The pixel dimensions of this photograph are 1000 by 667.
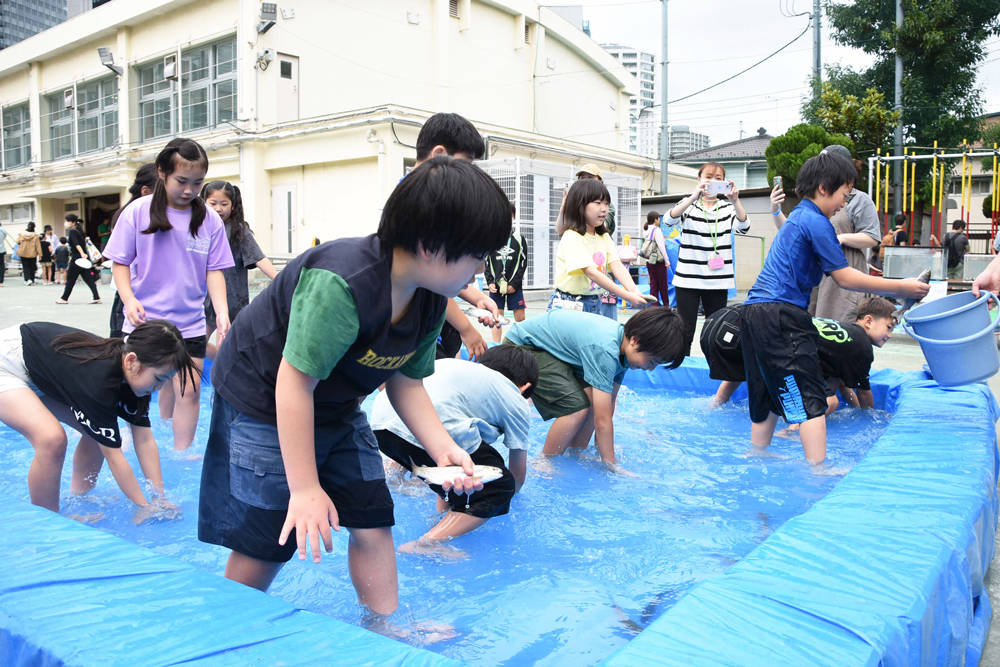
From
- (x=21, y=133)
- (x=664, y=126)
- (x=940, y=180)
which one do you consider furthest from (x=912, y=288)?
(x=21, y=133)

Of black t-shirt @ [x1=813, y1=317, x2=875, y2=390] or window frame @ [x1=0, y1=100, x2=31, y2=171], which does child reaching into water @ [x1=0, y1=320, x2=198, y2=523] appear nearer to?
black t-shirt @ [x1=813, y1=317, x2=875, y2=390]

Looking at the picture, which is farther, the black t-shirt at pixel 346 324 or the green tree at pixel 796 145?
the green tree at pixel 796 145

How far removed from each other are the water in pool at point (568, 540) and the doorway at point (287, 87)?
1498 cm

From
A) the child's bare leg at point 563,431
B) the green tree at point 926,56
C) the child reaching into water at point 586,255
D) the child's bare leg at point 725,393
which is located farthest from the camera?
the green tree at point 926,56

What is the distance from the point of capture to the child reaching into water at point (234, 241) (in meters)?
4.72

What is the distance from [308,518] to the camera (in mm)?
1581

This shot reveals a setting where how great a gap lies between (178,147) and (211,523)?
205 centimetres

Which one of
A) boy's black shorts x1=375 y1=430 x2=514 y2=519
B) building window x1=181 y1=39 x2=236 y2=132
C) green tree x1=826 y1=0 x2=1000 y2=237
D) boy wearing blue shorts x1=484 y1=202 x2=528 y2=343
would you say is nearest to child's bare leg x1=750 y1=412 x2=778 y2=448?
boy's black shorts x1=375 y1=430 x2=514 y2=519

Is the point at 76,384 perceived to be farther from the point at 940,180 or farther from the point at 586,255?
the point at 940,180

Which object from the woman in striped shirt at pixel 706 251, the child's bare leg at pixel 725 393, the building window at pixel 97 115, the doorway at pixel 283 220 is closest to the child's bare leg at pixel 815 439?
the child's bare leg at pixel 725 393

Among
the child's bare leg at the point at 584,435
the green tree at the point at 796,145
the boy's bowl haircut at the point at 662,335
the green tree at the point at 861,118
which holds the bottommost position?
the child's bare leg at the point at 584,435

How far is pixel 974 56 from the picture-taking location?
1670cm

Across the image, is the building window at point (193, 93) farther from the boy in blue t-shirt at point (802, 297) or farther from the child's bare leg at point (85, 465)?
the boy in blue t-shirt at point (802, 297)

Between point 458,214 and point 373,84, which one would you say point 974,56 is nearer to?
point 373,84
